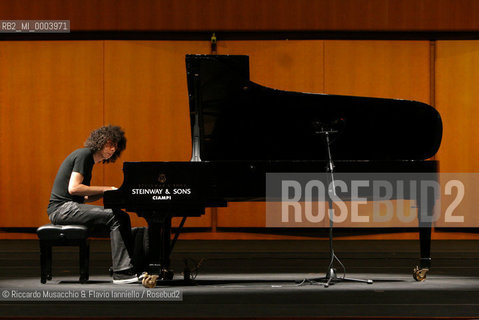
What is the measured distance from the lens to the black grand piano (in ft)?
13.0

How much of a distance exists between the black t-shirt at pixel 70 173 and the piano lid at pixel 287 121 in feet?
2.19

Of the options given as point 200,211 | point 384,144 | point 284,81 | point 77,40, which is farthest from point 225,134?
point 77,40

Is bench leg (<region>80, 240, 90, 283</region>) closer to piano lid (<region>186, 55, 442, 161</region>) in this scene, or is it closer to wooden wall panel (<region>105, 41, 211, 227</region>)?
piano lid (<region>186, 55, 442, 161</region>)

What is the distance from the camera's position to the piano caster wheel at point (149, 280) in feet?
12.9

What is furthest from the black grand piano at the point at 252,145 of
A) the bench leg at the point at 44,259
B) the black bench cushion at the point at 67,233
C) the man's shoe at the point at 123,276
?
the bench leg at the point at 44,259

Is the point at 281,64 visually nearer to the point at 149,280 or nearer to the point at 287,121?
the point at 287,121

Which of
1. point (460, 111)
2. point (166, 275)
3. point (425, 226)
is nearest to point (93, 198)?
point (166, 275)

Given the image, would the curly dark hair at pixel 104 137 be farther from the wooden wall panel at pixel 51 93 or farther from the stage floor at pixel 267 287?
the wooden wall panel at pixel 51 93

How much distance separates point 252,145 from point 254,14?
11.1 ft

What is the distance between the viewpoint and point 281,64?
7.49 meters

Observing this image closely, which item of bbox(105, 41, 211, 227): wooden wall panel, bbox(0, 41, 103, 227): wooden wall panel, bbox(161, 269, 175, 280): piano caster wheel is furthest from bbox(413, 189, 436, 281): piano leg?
bbox(0, 41, 103, 227): wooden wall panel

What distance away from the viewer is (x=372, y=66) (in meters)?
7.47

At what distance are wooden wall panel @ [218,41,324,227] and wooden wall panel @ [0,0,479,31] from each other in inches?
7.1

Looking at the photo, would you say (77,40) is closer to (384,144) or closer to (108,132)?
(108,132)
